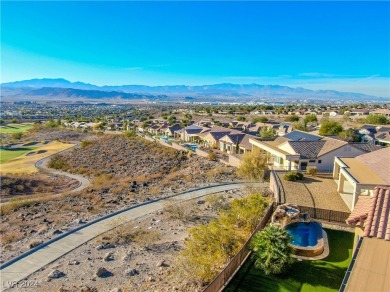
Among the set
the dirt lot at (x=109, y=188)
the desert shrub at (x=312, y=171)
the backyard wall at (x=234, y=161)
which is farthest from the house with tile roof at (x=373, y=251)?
the backyard wall at (x=234, y=161)

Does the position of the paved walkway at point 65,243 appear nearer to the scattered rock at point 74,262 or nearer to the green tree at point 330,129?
the scattered rock at point 74,262

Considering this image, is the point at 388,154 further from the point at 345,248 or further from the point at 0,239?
the point at 0,239

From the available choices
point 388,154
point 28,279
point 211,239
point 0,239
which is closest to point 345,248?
point 211,239

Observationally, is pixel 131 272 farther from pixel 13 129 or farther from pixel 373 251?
pixel 13 129

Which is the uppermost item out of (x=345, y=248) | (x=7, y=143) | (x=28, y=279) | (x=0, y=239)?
(x=345, y=248)

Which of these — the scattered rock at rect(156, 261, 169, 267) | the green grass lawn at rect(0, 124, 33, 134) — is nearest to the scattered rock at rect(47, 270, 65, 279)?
the scattered rock at rect(156, 261, 169, 267)

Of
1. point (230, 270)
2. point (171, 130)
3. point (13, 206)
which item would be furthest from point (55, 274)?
point (171, 130)
